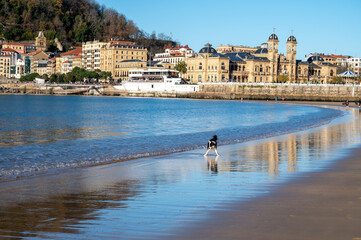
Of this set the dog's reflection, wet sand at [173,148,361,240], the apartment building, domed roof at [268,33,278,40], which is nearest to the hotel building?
the apartment building

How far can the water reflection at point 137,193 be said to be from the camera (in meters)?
7.65

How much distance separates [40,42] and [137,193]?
7336 inches

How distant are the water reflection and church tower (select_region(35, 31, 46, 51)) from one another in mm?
178787

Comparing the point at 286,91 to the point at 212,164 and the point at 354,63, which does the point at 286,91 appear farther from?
the point at 354,63

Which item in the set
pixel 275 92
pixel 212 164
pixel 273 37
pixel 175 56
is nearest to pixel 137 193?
pixel 212 164

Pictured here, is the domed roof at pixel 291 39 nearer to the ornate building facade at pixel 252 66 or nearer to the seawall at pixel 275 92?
the ornate building facade at pixel 252 66

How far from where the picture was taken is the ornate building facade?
409ft

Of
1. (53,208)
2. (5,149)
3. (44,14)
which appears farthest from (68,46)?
(53,208)

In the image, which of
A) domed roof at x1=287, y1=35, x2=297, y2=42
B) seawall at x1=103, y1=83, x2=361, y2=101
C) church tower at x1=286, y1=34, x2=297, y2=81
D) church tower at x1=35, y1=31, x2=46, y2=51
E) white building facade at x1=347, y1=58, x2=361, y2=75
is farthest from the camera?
white building facade at x1=347, y1=58, x2=361, y2=75

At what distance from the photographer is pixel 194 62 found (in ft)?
422

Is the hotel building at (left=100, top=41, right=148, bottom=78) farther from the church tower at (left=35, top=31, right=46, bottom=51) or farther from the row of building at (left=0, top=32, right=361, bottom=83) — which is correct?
the church tower at (left=35, top=31, right=46, bottom=51)

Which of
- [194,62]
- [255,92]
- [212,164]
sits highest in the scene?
[194,62]

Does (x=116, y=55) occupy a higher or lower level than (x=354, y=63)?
lower

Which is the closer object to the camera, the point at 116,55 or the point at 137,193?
the point at 137,193
